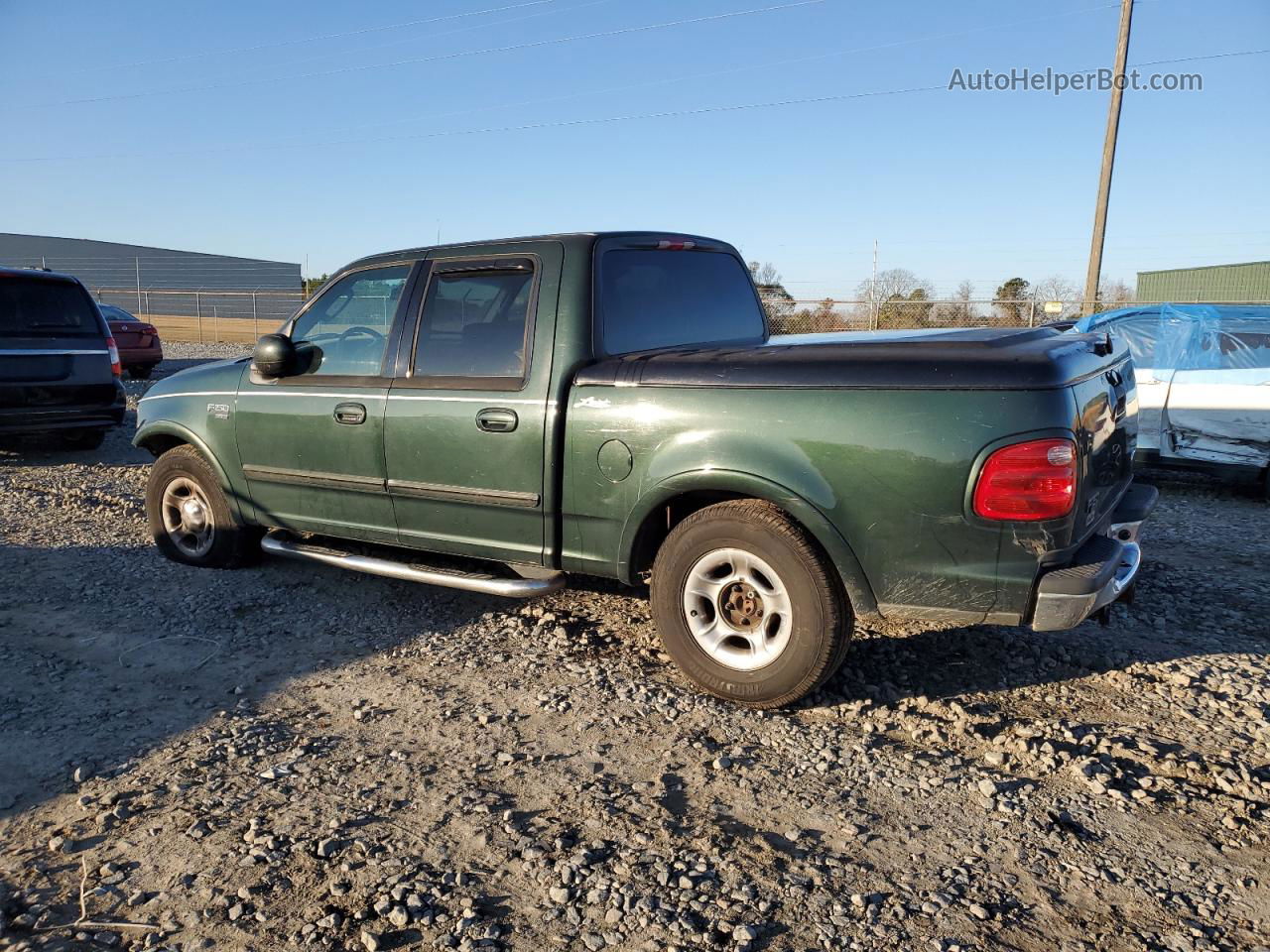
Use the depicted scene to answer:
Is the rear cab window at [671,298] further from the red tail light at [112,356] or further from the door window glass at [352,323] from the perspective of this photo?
the red tail light at [112,356]

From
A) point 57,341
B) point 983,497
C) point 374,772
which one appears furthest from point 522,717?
point 57,341

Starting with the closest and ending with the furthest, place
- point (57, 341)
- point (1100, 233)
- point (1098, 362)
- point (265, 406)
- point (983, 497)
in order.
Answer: point (983, 497)
point (1098, 362)
point (265, 406)
point (57, 341)
point (1100, 233)

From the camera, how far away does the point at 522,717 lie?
11.9 ft

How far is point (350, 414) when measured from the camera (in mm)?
4691

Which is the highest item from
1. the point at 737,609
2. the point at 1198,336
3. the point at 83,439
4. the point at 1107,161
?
the point at 1107,161

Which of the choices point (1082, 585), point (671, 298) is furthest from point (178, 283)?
point (1082, 585)

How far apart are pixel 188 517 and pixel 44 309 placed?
458cm

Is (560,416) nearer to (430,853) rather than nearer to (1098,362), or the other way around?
(430,853)

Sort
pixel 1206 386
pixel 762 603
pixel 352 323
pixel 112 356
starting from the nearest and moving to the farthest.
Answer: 1. pixel 762 603
2. pixel 352 323
3. pixel 1206 386
4. pixel 112 356

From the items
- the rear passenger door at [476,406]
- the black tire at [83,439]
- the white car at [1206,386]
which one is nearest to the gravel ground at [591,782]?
the rear passenger door at [476,406]

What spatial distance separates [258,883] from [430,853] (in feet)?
1.54

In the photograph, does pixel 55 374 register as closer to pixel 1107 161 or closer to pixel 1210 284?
pixel 1107 161

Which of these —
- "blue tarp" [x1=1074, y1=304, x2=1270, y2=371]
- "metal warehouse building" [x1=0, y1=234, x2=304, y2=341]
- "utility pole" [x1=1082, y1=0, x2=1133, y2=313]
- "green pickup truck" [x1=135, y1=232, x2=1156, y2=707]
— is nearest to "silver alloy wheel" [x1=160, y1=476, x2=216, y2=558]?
"green pickup truck" [x1=135, y1=232, x2=1156, y2=707]

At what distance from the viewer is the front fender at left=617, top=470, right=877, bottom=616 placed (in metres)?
3.44
